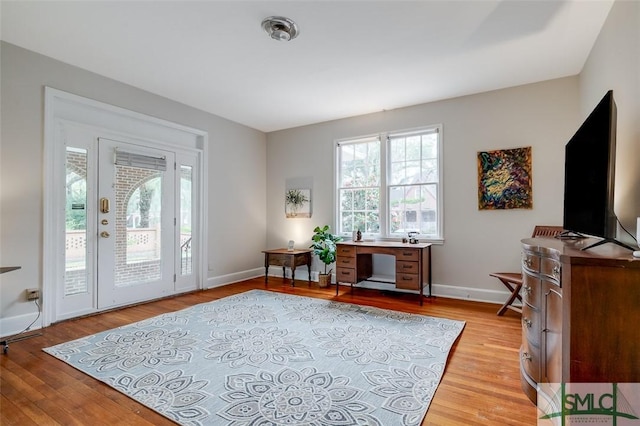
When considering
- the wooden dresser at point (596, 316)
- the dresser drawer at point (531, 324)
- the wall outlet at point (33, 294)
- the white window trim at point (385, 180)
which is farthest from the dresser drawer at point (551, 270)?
the wall outlet at point (33, 294)

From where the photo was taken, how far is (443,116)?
14.1 ft

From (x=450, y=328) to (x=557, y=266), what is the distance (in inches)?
65.9

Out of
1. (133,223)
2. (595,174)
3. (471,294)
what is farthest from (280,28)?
(471,294)

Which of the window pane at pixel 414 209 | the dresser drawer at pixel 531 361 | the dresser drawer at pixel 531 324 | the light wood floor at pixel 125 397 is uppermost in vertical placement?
the window pane at pixel 414 209

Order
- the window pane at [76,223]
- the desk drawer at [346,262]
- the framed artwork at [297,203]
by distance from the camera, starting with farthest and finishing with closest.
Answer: the framed artwork at [297,203], the desk drawer at [346,262], the window pane at [76,223]

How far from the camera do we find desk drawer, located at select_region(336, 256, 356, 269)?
168 inches

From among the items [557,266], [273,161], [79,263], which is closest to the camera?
[557,266]

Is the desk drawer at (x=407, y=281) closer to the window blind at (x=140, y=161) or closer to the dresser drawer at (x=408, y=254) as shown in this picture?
the dresser drawer at (x=408, y=254)

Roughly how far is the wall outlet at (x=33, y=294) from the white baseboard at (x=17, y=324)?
0.53ft

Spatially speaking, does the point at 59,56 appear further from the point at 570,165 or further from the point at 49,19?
the point at 570,165

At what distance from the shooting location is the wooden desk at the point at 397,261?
3852 millimetres

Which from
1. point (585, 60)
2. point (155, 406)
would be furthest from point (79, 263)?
point (585, 60)

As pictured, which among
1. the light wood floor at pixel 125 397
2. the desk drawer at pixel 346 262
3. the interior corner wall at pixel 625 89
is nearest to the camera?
the light wood floor at pixel 125 397

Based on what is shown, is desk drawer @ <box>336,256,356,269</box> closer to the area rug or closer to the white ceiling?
the area rug
